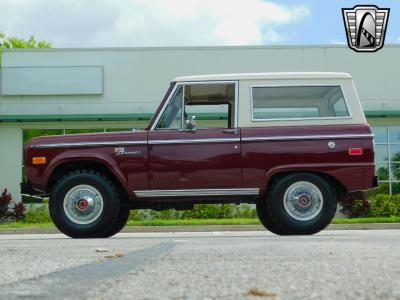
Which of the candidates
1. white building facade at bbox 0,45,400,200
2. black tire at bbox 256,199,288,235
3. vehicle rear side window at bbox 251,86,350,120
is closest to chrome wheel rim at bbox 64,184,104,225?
black tire at bbox 256,199,288,235

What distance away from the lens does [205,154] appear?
7.96 metres

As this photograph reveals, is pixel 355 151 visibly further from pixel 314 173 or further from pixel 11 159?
pixel 11 159

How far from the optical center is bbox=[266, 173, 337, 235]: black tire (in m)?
7.84

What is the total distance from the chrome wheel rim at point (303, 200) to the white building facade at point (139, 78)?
1361 centimetres

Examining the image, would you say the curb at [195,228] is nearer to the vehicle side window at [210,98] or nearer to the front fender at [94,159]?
the vehicle side window at [210,98]

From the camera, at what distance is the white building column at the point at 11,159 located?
67.6ft

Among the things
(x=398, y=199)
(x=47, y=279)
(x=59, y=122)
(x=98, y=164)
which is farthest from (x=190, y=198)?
(x=59, y=122)

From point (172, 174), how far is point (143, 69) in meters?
14.0

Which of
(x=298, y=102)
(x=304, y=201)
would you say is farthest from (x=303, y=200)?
(x=298, y=102)

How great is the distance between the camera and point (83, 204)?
8.02m

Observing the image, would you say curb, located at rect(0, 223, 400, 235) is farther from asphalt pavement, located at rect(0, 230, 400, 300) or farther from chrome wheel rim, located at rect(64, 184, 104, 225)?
asphalt pavement, located at rect(0, 230, 400, 300)

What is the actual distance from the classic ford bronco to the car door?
0.01 meters

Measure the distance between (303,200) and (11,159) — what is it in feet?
49.0

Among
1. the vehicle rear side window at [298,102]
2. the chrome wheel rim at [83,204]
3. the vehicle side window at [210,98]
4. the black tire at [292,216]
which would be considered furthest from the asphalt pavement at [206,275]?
the vehicle side window at [210,98]
